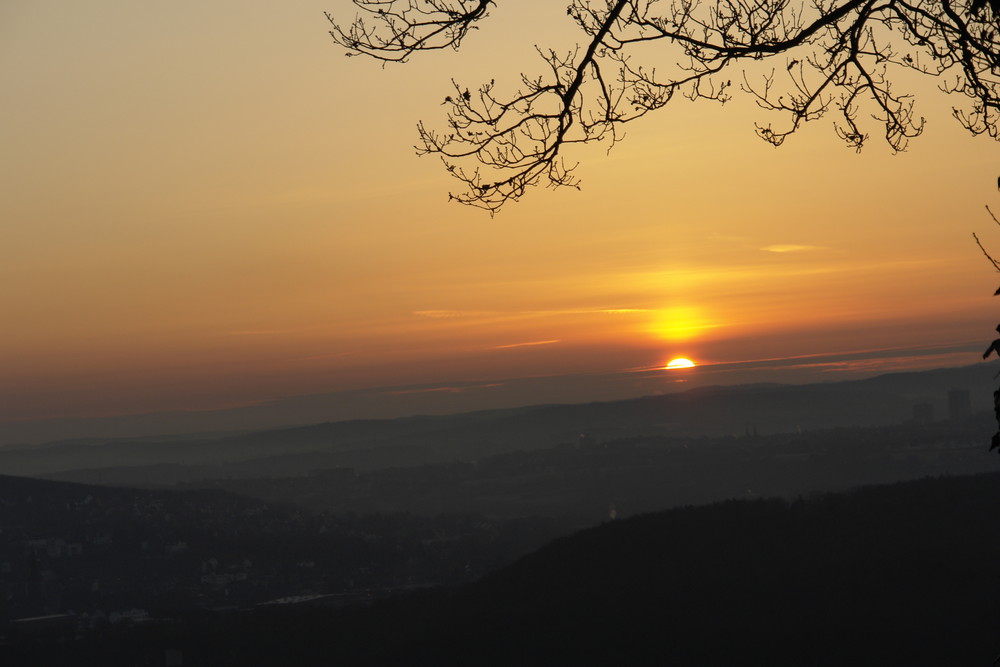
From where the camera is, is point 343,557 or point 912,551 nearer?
point 912,551

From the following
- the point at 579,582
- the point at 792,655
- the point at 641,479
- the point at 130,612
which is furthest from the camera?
the point at 641,479

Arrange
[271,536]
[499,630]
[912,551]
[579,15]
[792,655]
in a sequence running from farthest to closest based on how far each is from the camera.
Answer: [271,536] → [499,630] → [912,551] → [792,655] → [579,15]

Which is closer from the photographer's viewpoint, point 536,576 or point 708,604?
point 708,604

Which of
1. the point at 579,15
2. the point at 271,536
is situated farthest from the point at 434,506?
the point at 579,15

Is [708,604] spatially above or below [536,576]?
above

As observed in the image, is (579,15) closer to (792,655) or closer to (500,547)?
(792,655)

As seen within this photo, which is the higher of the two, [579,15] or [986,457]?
[579,15]

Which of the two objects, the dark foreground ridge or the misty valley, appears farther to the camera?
the misty valley

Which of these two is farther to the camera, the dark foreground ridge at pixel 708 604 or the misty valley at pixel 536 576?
the misty valley at pixel 536 576
